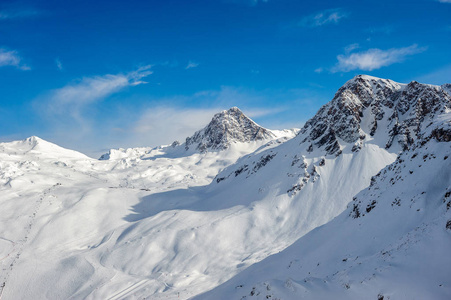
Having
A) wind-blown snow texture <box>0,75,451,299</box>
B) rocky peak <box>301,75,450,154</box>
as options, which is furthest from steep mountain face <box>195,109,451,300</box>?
rocky peak <box>301,75,450,154</box>

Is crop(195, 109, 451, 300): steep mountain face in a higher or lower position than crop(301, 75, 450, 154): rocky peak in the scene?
lower

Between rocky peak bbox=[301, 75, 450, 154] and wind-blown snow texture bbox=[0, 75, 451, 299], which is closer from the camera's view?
wind-blown snow texture bbox=[0, 75, 451, 299]

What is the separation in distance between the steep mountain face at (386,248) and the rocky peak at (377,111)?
3901cm

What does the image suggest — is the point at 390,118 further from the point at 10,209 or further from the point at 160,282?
the point at 10,209

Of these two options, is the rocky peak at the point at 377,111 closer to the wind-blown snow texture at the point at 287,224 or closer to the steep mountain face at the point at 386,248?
the wind-blown snow texture at the point at 287,224

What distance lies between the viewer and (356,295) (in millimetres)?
14109

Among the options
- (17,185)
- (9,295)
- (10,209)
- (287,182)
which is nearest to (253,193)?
(287,182)

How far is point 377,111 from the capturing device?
251 feet

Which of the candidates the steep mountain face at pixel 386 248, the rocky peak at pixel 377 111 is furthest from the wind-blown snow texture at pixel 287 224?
the rocky peak at pixel 377 111

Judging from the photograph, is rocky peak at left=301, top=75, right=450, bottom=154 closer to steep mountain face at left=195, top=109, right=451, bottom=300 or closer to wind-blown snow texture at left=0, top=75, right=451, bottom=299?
wind-blown snow texture at left=0, top=75, right=451, bottom=299

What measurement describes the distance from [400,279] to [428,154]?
2158 centimetres

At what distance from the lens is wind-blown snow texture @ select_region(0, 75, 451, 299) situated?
17.4m

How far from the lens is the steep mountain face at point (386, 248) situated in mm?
14289

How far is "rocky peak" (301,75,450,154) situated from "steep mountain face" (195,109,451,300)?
39.0 meters
